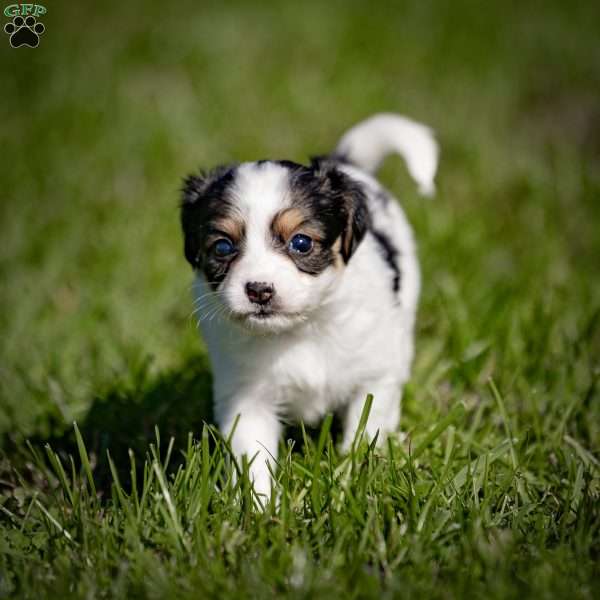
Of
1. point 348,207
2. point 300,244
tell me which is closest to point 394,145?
point 348,207

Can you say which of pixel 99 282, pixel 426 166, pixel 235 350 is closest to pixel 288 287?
pixel 235 350

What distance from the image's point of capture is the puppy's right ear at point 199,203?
2518mm

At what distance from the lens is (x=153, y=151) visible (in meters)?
5.57

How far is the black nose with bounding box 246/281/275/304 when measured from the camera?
2.32 m

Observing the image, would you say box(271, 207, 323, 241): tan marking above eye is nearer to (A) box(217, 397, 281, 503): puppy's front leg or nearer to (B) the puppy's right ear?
(B) the puppy's right ear

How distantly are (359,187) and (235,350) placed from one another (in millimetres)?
730

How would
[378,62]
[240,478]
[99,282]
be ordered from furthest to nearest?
[378,62] < [99,282] < [240,478]

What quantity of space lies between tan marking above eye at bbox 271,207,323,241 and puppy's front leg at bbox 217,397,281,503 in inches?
25.6

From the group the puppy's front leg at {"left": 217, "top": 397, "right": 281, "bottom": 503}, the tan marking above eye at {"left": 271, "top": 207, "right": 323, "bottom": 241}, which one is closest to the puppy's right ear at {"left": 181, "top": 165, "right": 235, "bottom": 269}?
the tan marking above eye at {"left": 271, "top": 207, "right": 323, "bottom": 241}

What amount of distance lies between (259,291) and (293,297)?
4.7 inches

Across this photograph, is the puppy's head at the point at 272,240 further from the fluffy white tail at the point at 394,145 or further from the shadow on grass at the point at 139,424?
the shadow on grass at the point at 139,424

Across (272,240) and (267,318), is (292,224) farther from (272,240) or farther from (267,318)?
(267,318)

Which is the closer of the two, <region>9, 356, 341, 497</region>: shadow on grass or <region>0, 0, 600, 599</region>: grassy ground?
<region>0, 0, 600, 599</region>: grassy ground

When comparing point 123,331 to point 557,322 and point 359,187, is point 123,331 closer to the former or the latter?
point 359,187
